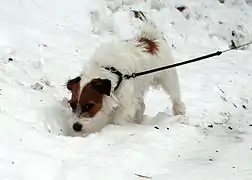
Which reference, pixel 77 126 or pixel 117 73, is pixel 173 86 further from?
pixel 77 126

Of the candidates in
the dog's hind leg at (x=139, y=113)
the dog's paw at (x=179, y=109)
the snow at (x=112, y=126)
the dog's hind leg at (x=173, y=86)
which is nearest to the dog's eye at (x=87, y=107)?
the snow at (x=112, y=126)

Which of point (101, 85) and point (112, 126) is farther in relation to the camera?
point (112, 126)

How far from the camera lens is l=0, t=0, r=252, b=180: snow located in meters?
4.27

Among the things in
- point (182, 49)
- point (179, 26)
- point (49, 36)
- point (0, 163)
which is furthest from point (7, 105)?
point (179, 26)

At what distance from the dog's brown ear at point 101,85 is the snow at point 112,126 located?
1.31 feet

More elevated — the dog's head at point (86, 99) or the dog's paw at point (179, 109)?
the dog's head at point (86, 99)

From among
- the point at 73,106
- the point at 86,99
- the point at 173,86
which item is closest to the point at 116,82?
the point at 86,99

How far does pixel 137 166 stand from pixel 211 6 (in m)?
9.43

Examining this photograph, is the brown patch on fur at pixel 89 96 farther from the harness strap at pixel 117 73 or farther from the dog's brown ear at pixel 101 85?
Result: the harness strap at pixel 117 73

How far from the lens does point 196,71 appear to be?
882 cm

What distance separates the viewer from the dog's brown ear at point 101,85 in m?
5.21

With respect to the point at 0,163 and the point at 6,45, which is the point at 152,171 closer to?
the point at 0,163

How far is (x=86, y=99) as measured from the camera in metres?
5.20

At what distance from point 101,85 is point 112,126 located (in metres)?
0.48
